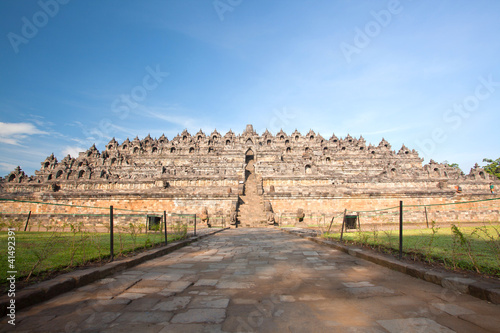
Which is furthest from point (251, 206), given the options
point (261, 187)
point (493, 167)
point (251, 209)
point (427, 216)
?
point (493, 167)

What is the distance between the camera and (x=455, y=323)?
9.15ft

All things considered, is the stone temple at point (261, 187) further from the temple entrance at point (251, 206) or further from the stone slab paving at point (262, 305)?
the stone slab paving at point (262, 305)

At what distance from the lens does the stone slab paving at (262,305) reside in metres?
2.78

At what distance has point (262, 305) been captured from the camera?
3387 mm

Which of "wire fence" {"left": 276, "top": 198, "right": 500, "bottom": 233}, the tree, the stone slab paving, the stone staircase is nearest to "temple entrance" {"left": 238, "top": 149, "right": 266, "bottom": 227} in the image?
the stone staircase

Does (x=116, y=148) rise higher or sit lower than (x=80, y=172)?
higher

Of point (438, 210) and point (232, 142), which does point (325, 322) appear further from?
point (232, 142)

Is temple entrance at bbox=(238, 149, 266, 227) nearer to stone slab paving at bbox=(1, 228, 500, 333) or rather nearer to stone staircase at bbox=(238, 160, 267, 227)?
stone staircase at bbox=(238, 160, 267, 227)

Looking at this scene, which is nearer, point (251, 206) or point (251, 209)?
point (251, 209)

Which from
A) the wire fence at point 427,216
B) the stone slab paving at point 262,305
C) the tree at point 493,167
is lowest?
the wire fence at point 427,216

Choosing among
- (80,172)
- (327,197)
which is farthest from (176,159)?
(327,197)

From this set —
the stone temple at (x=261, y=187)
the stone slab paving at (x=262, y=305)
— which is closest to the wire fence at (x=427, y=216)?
the stone temple at (x=261, y=187)

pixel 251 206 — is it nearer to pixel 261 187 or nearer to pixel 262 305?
pixel 261 187

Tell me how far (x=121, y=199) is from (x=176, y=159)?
20650 millimetres
